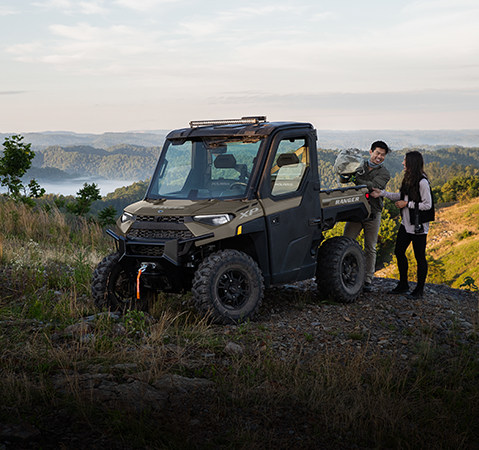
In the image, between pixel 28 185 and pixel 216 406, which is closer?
pixel 216 406

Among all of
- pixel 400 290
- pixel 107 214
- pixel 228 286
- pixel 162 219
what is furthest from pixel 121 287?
pixel 107 214

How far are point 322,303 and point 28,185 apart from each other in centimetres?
1218

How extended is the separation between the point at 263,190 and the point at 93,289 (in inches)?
98.0

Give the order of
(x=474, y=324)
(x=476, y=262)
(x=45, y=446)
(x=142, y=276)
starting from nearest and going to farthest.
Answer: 1. (x=45, y=446)
2. (x=142, y=276)
3. (x=474, y=324)
4. (x=476, y=262)

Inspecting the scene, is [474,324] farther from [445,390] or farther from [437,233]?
[437,233]

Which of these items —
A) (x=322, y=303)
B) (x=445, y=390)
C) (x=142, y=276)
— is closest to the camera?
(x=445, y=390)

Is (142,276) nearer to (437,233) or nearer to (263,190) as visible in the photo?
(263,190)

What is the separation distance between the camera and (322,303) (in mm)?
8547

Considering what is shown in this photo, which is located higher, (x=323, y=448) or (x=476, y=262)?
(x=323, y=448)

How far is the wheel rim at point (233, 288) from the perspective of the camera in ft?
23.0

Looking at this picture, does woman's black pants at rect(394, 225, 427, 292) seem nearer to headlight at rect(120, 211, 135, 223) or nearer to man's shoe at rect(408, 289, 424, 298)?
man's shoe at rect(408, 289, 424, 298)

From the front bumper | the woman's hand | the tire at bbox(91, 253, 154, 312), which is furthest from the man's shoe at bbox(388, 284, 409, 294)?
the tire at bbox(91, 253, 154, 312)

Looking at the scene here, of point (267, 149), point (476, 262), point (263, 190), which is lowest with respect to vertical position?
point (476, 262)

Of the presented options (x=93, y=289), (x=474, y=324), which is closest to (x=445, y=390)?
(x=474, y=324)
